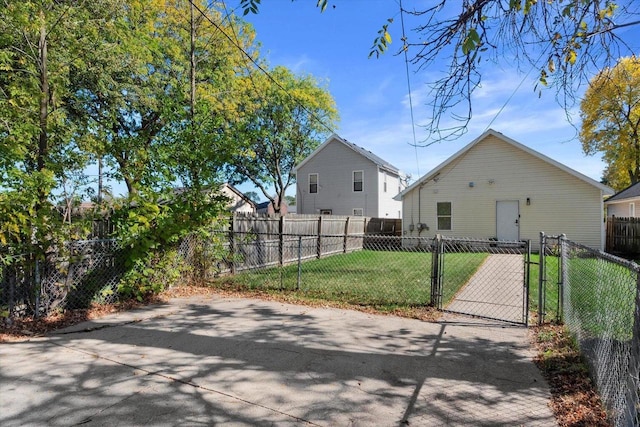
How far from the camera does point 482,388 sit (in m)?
3.17

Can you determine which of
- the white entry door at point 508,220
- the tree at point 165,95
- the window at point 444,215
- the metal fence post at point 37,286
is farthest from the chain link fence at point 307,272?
the white entry door at point 508,220

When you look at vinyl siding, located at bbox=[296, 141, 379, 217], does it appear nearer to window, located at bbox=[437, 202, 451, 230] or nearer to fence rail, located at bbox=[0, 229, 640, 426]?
window, located at bbox=[437, 202, 451, 230]

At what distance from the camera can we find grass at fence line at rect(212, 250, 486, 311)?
656 centimetres

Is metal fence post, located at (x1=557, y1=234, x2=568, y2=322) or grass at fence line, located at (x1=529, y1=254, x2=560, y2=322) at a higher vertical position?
metal fence post, located at (x1=557, y1=234, x2=568, y2=322)

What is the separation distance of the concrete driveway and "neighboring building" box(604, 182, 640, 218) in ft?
54.7

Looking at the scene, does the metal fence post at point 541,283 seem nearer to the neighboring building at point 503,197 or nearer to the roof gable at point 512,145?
the neighboring building at point 503,197

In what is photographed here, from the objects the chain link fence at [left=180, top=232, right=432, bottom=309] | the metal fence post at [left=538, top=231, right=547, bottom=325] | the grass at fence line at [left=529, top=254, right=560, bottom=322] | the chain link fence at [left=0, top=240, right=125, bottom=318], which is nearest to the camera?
the chain link fence at [left=0, top=240, right=125, bottom=318]

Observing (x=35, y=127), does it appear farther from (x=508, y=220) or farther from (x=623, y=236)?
(x=623, y=236)

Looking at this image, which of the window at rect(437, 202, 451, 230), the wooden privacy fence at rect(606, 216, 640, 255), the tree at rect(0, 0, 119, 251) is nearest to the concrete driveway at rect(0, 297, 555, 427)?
the tree at rect(0, 0, 119, 251)

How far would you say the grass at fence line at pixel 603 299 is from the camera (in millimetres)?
2547

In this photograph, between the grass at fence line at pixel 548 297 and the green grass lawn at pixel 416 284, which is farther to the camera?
the grass at fence line at pixel 548 297

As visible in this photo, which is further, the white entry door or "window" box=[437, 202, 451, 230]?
"window" box=[437, 202, 451, 230]

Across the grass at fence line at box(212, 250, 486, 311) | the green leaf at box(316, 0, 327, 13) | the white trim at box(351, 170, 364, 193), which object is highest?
the white trim at box(351, 170, 364, 193)

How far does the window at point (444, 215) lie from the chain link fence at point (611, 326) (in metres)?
12.6
